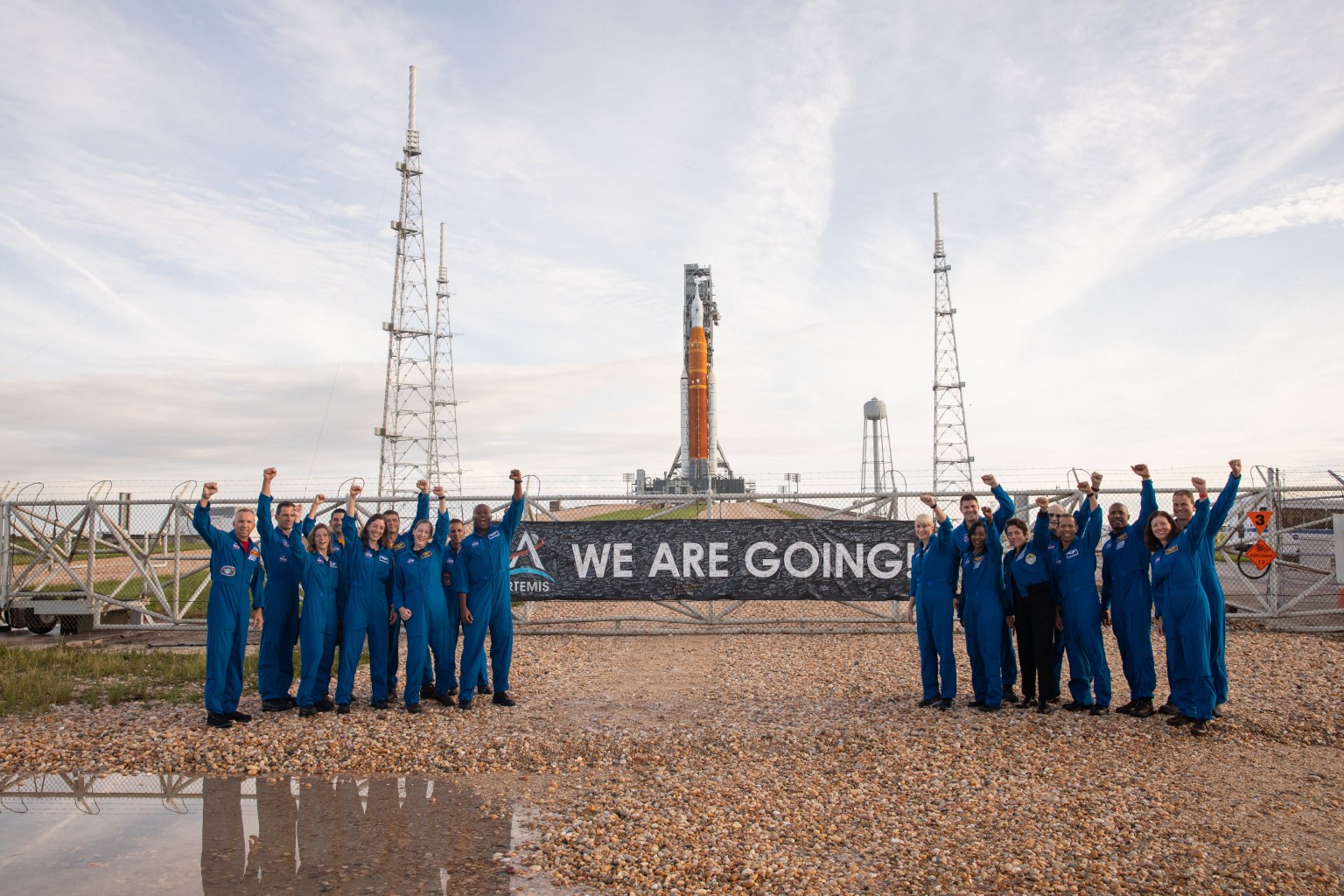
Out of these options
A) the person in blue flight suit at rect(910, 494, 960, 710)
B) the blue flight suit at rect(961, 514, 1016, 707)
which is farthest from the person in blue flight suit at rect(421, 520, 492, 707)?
the blue flight suit at rect(961, 514, 1016, 707)

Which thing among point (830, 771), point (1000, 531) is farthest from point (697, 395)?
point (830, 771)

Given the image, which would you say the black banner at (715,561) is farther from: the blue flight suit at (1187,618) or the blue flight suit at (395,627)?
the blue flight suit at (1187,618)

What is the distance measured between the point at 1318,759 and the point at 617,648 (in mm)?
7519

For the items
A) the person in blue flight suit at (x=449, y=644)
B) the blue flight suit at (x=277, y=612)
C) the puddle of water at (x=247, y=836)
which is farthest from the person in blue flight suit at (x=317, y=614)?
the puddle of water at (x=247, y=836)

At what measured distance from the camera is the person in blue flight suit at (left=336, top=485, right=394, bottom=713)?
7801mm

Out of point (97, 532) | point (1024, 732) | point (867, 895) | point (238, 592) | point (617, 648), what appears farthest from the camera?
point (97, 532)

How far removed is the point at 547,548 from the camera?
40.8 ft

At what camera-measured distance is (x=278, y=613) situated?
8039 millimetres

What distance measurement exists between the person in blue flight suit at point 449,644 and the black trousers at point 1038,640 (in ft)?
16.5

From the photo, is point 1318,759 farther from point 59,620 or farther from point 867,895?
point 59,620

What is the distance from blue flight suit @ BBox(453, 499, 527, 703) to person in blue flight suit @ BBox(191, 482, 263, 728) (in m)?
1.86

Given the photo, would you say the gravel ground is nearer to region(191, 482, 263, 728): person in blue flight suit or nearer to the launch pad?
region(191, 482, 263, 728): person in blue flight suit

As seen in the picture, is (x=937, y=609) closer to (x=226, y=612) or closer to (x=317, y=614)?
(x=317, y=614)

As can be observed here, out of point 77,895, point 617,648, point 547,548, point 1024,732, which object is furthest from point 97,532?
point 1024,732
